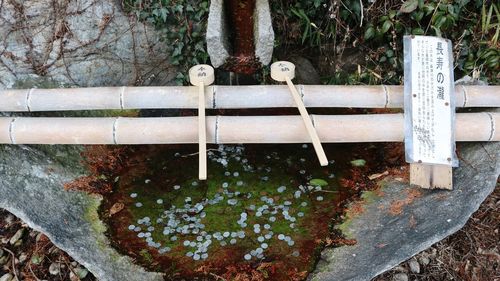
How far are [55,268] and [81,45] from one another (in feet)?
7.91

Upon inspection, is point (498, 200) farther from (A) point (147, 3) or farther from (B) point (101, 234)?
(A) point (147, 3)

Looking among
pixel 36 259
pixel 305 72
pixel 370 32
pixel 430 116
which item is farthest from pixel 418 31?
pixel 36 259

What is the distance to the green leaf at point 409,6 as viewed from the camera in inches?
182

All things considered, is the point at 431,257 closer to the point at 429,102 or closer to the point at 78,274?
the point at 429,102

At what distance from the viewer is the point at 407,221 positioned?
11.6 ft

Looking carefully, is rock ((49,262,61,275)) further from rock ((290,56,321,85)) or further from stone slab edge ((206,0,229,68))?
rock ((290,56,321,85))

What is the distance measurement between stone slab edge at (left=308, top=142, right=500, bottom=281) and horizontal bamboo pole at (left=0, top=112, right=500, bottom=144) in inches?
12.2

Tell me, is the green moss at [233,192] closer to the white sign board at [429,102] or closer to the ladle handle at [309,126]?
the ladle handle at [309,126]

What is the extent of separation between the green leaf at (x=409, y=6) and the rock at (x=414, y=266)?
7.92ft

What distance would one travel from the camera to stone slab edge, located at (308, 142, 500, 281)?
3.22 metres

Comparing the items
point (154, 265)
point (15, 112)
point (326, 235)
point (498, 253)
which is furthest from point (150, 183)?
point (498, 253)

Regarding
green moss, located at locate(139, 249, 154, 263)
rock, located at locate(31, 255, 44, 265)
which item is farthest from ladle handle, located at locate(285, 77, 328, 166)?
rock, located at locate(31, 255, 44, 265)

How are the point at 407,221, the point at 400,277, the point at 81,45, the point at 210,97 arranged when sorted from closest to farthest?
the point at 407,221
the point at 400,277
the point at 210,97
the point at 81,45

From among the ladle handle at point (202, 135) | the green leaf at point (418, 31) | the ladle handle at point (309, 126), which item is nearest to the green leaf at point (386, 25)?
the green leaf at point (418, 31)
